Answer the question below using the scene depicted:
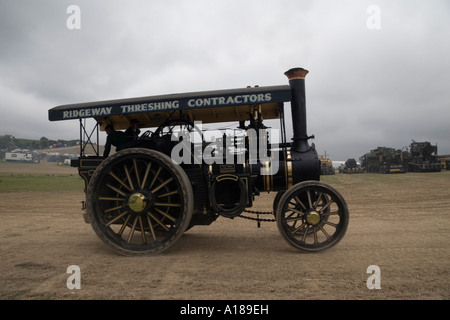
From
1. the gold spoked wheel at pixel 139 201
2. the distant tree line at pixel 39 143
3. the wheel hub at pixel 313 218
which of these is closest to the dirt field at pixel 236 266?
the gold spoked wheel at pixel 139 201

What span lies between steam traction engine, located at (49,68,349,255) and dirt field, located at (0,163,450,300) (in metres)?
0.48

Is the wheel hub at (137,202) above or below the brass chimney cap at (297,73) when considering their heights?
below

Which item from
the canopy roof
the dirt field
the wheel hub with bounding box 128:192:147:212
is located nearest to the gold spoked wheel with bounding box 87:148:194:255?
the wheel hub with bounding box 128:192:147:212

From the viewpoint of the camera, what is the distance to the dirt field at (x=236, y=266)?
3195mm

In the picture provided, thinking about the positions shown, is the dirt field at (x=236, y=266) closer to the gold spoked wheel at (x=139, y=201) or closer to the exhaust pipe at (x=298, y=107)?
the gold spoked wheel at (x=139, y=201)

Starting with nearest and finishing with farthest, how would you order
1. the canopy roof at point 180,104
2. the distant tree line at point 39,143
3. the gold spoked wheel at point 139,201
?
the gold spoked wheel at point 139,201 → the canopy roof at point 180,104 → the distant tree line at point 39,143

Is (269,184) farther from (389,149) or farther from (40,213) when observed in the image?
(389,149)

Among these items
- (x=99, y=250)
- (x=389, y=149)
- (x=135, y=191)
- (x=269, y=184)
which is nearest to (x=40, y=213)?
(x=99, y=250)

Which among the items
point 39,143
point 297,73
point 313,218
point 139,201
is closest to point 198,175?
point 139,201

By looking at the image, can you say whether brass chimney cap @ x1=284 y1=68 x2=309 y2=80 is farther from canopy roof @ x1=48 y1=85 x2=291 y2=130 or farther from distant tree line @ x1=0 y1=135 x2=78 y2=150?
distant tree line @ x1=0 y1=135 x2=78 y2=150

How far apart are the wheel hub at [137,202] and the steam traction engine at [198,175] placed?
15 millimetres

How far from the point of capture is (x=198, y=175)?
4992 millimetres

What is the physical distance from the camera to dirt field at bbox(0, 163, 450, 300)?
10.5ft
